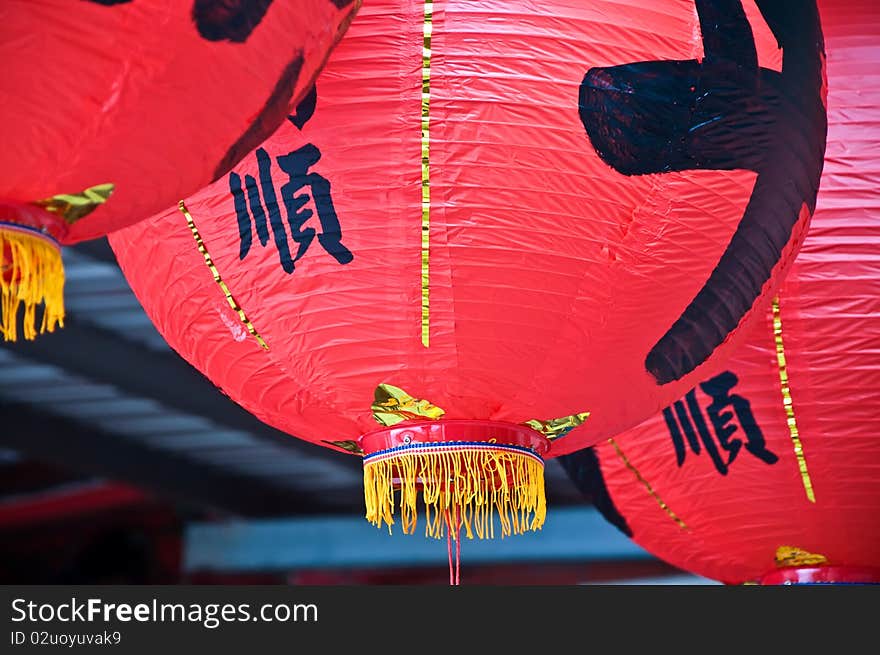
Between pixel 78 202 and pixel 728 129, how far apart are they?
596mm

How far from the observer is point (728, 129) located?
123cm

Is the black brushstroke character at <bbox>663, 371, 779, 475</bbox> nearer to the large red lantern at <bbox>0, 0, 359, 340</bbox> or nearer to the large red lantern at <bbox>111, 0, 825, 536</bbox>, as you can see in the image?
the large red lantern at <bbox>111, 0, 825, 536</bbox>

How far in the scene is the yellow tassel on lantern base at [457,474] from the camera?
4.02 ft

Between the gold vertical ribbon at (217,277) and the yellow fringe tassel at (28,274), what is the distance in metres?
0.25

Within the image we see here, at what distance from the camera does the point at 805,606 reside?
3.34 feet

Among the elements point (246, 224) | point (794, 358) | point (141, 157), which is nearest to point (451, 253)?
point (246, 224)

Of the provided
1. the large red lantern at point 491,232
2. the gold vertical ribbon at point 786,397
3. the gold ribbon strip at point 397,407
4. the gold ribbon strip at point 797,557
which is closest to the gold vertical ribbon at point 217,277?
the large red lantern at point 491,232

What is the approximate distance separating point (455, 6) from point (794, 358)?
60 cm

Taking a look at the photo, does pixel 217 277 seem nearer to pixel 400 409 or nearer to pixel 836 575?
pixel 400 409

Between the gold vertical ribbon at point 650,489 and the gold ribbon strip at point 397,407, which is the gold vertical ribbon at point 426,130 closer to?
the gold ribbon strip at point 397,407

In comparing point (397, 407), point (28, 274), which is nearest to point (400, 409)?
point (397, 407)

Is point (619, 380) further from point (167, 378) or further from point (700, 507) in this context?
point (167, 378)

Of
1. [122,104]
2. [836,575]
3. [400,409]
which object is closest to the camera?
[122,104]

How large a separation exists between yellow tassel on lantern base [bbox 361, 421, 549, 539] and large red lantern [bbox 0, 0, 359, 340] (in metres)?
0.35
